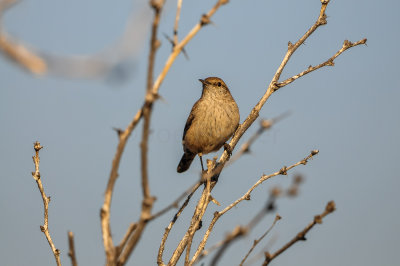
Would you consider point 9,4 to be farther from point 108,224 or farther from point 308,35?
point 308,35

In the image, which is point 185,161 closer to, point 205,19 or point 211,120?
point 211,120

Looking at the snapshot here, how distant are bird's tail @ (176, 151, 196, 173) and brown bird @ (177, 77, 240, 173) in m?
0.13

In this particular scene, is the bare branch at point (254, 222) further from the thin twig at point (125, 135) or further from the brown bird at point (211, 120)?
the brown bird at point (211, 120)

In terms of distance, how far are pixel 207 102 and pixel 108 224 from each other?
5709 millimetres

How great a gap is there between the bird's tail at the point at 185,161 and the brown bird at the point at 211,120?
0.41ft

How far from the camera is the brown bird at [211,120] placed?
23.4ft

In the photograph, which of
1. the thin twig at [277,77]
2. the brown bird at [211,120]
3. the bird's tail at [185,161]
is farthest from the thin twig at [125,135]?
the bird's tail at [185,161]

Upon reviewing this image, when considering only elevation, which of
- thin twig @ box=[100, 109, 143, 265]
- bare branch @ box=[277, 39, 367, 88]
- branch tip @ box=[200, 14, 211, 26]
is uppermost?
bare branch @ box=[277, 39, 367, 88]

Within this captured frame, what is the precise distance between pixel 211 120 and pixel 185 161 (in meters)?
1.44

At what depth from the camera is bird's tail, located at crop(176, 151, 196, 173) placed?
8227 millimetres

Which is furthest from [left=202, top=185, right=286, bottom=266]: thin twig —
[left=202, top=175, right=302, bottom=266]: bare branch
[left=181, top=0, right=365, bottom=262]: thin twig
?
[left=181, top=0, right=365, bottom=262]: thin twig

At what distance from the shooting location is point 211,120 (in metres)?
7.20

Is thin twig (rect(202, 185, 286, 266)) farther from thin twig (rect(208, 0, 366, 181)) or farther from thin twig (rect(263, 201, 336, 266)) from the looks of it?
thin twig (rect(208, 0, 366, 181))

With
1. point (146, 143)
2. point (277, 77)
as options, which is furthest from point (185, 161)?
point (146, 143)
